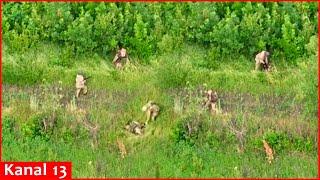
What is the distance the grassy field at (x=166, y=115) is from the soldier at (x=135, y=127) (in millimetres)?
126

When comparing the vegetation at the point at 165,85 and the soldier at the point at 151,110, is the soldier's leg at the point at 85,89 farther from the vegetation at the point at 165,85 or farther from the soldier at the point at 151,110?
the soldier at the point at 151,110

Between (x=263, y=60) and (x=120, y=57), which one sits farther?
(x=263, y=60)

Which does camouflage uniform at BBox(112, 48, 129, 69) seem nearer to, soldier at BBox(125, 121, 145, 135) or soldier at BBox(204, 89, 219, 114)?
soldier at BBox(125, 121, 145, 135)

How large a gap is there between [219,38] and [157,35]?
1794mm

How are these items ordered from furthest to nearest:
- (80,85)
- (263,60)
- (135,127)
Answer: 1. (263,60)
2. (80,85)
3. (135,127)

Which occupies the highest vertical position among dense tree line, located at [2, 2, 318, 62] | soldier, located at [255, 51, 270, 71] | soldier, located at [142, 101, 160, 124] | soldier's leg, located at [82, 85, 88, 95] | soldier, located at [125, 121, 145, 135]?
dense tree line, located at [2, 2, 318, 62]

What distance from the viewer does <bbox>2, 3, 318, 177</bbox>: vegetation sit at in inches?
834

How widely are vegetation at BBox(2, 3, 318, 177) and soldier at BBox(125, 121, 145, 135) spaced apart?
0.15m

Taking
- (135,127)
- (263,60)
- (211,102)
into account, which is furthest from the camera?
(263,60)

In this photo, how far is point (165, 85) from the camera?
2236cm

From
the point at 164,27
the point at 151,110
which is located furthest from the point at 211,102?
the point at 164,27

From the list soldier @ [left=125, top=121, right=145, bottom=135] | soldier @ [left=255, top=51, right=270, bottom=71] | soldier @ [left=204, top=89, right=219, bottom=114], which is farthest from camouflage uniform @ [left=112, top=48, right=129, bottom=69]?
soldier @ [left=255, top=51, right=270, bottom=71]

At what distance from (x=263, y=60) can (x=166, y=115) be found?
10.3 ft

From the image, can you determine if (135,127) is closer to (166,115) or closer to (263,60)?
(166,115)
